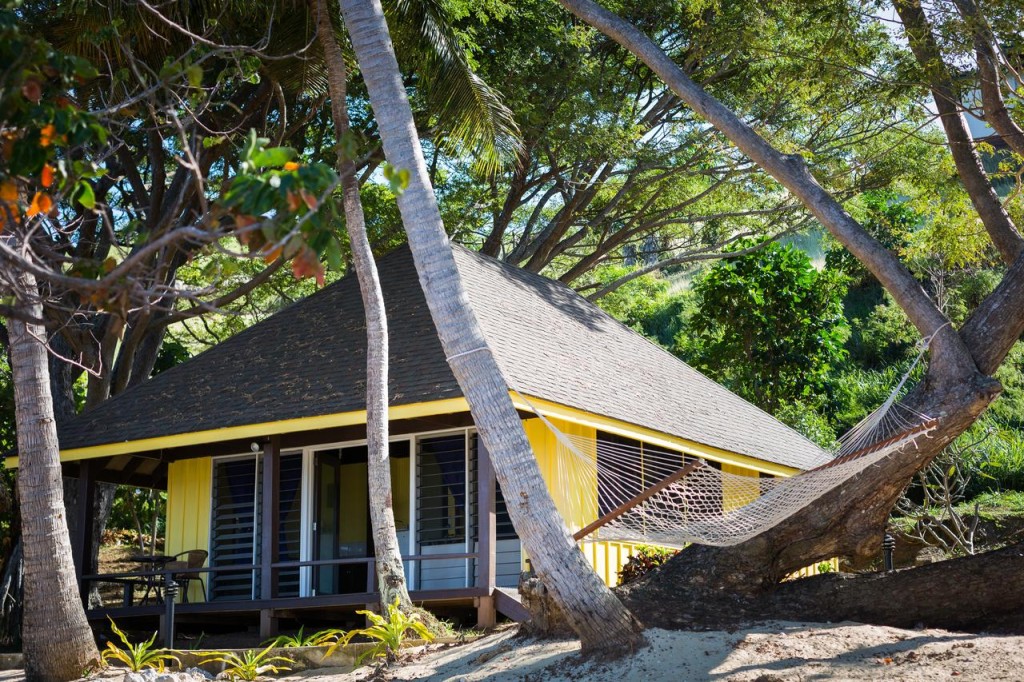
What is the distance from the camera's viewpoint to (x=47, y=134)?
404 centimetres

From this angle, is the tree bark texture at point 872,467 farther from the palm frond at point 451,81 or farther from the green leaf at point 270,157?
the green leaf at point 270,157

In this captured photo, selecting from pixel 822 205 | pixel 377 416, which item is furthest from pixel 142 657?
pixel 822 205

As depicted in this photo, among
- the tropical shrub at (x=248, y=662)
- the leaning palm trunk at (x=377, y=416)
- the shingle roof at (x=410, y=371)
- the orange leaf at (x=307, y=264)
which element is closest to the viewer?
the orange leaf at (x=307, y=264)

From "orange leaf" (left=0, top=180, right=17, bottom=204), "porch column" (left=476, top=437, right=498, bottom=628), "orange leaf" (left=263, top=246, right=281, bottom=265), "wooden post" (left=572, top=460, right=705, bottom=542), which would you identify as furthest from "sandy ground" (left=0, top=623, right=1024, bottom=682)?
"orange leaf" (left=0, top=180, right=17, bottom=204)

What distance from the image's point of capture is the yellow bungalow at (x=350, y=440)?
1170 cm

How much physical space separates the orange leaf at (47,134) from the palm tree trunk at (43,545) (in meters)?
5.83

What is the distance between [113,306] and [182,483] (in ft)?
35.8

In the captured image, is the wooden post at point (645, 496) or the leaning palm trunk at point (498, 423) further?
the wooden post at point (645, 496)

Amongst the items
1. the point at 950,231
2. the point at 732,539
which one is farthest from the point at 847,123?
the point at 732,539

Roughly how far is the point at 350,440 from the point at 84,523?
3515 millimetres

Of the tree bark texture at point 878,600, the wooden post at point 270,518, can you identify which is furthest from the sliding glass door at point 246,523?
the tree bark texture at point 878,600

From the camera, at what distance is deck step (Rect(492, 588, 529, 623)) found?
1094 cm

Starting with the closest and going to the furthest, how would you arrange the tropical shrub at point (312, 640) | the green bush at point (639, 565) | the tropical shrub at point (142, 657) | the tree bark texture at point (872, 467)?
1. the tree bark texture at point (872, 467)
2. the tropical shrub at point (142, 657)
3. the tropical shrub at point (312, 640)
4. the green bush at point (639, 565)

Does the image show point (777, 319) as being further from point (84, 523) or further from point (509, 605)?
point (84, 523)
